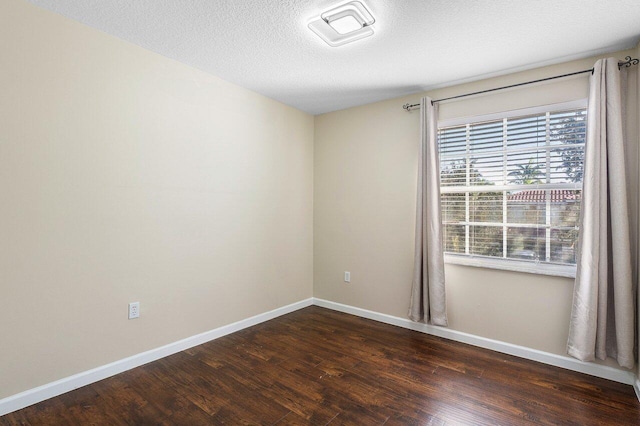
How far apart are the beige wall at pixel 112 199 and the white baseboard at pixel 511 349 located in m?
1.30

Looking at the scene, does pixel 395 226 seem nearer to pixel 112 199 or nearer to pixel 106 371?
pixel 112 199

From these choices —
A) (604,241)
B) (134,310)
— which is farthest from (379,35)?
(134,310)

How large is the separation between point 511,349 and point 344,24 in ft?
9.50

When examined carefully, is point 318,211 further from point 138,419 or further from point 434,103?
point 138,419

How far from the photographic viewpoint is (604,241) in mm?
2279

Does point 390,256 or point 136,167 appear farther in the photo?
point 390,256

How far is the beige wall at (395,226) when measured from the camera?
2625 mm

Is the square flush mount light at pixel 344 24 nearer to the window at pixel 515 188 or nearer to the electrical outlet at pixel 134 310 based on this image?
the window at pixel 515 188

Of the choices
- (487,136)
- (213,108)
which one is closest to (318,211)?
(213,108)

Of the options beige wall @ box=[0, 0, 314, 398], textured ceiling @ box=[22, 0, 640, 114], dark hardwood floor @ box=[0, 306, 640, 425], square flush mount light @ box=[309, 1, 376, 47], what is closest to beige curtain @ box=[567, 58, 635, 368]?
dark hardwood floor @ box=[0, 306, 640, 425]

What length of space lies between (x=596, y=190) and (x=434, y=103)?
4.97 ft

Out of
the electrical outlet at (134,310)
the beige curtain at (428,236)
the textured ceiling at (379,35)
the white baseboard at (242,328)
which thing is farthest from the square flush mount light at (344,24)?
the white baseboard at (242,328)

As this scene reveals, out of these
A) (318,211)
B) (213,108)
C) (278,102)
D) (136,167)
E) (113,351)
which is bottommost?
(113,351)

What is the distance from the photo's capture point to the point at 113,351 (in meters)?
2.32
